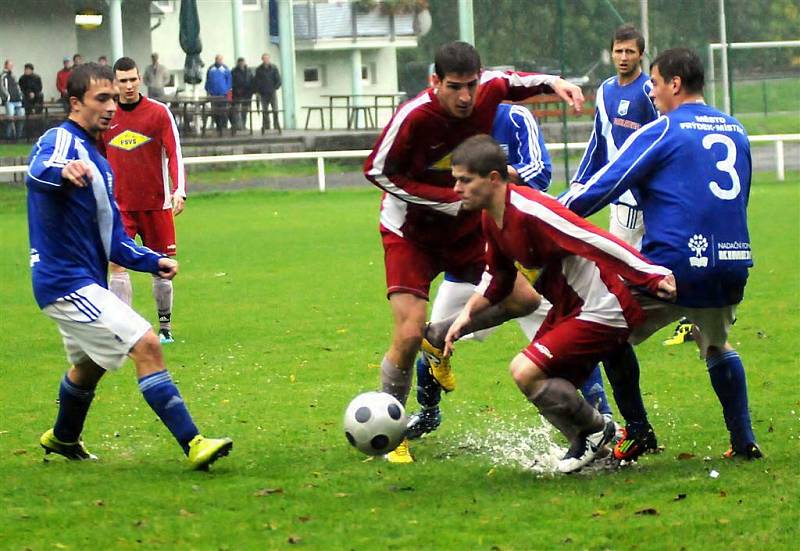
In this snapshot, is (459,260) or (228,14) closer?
(459,260)

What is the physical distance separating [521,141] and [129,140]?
4933 mm

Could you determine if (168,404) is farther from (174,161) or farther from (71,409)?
(174,161)

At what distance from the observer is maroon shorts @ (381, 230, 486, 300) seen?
7.46 m

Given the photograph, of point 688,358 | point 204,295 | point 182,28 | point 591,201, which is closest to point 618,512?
point 591,201

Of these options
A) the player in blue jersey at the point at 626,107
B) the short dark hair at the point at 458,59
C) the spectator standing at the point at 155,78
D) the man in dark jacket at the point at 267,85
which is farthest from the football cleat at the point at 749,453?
the man in dark jacket at the point at 267,85

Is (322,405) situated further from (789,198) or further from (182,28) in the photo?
(182,28)

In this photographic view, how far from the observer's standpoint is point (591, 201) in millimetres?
6441

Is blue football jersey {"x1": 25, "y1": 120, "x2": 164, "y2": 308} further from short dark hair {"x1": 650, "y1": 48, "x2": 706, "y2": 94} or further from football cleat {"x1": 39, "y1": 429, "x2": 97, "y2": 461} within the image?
short dark hair {"x1": 650, "y1": 48, "x2": 706, "y2": 94}

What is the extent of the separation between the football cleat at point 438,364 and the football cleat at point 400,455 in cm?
63

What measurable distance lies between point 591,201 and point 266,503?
1957 millimetres

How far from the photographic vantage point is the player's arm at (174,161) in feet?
36.6

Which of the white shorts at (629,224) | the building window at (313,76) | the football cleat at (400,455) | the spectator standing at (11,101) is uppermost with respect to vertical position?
the building window at (313,76)

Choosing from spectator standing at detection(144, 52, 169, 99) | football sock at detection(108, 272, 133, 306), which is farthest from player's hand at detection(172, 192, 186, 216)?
spectator standing at detection(144, 52, 169, 99)

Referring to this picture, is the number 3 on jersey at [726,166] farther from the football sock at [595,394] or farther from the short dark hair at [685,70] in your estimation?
the football sock at [595,394]
